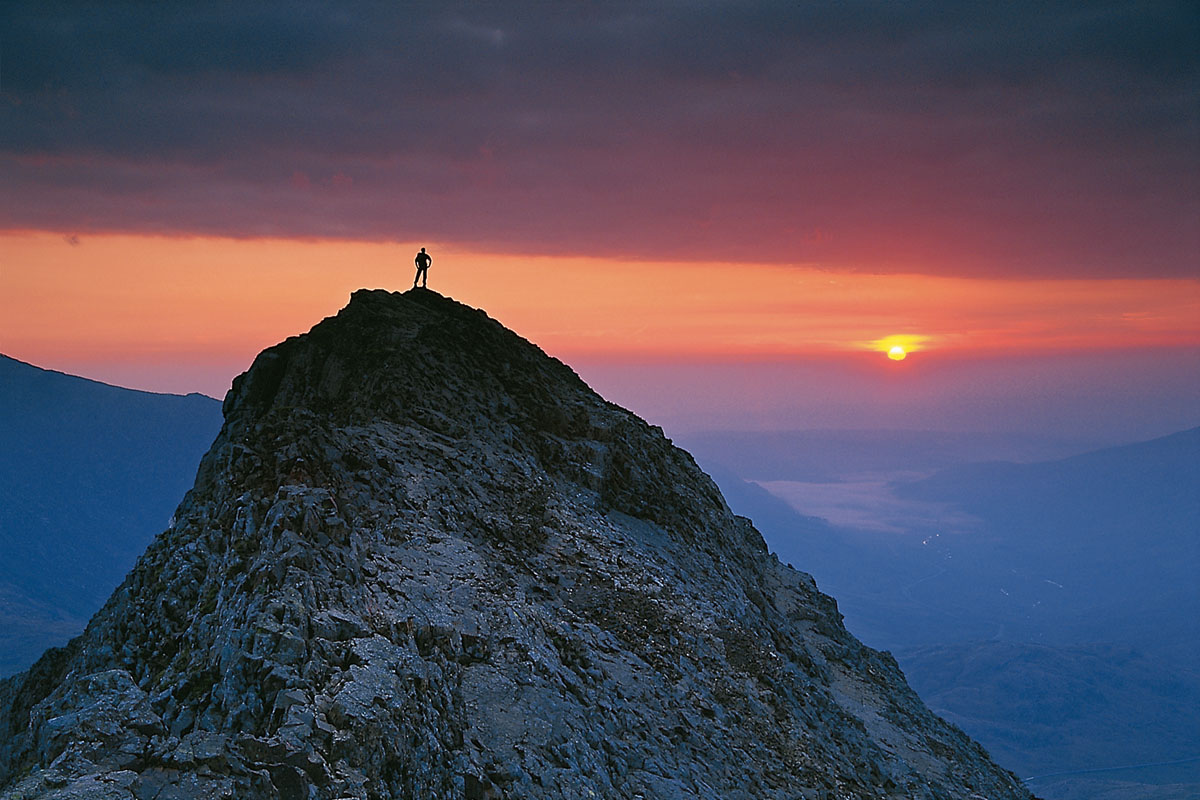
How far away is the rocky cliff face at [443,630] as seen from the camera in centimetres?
2083

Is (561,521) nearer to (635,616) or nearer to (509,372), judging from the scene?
(635,616)

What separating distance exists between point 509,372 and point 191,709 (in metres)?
31.4

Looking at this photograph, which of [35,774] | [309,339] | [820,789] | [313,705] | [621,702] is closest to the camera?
[35,774]

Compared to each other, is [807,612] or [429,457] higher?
[429,457]

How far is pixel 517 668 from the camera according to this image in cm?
2916

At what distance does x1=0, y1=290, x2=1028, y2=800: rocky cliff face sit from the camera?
68.3 ft

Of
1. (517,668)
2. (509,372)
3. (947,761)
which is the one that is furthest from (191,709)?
(947,761)

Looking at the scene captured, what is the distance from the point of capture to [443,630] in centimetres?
2819

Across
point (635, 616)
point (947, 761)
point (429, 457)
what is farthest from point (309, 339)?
point (947, 761)

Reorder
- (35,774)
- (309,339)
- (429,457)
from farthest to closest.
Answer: (309,339) → (429,457) → (35,774)

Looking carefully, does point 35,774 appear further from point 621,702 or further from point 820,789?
point 820,789

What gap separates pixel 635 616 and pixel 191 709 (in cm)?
1886

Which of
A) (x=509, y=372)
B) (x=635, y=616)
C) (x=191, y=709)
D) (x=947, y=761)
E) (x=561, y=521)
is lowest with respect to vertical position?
(x=947, y=761)

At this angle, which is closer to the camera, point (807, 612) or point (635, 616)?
point (635, 616)
